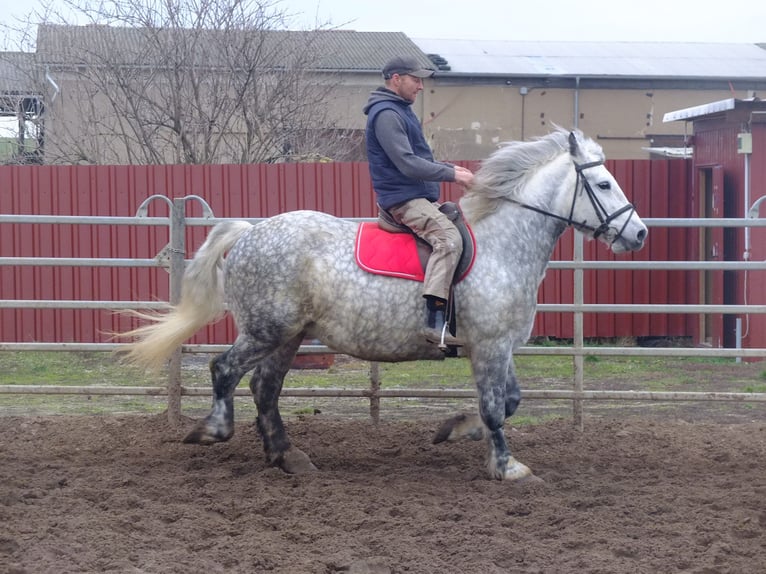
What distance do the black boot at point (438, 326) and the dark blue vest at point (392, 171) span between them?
633mm

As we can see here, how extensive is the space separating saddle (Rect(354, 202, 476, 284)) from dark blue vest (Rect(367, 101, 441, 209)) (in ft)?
0.54

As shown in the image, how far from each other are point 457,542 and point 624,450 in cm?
245

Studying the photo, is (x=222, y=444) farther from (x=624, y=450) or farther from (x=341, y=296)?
(x=624, y=450)

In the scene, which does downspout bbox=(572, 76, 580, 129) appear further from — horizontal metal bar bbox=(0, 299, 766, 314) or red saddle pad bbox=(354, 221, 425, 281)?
red saddle pad bbox=(354, 221, 425, 281)

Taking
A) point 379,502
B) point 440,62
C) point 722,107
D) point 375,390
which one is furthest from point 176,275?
point 440,62

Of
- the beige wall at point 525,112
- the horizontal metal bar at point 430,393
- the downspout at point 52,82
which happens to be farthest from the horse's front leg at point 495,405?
the beige wall at point 525,112

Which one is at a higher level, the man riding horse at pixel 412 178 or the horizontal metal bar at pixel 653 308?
the man riding horse at pixel 412 178

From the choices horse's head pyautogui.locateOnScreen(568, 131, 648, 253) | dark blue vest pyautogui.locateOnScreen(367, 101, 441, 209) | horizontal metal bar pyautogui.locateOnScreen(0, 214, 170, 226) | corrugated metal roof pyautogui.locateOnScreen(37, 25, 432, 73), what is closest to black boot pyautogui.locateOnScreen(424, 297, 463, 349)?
dark blue vest pyautogui.locateOnScreen(367, 101, 441, 209)

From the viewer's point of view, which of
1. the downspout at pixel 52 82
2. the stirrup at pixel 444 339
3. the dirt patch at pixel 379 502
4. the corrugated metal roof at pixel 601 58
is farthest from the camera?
the corrugated metal roof at pixel 601 58

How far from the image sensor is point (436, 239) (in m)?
5.71

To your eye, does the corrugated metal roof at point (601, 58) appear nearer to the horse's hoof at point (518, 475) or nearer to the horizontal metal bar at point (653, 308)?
the horizontal metal bar at point (653, 308)

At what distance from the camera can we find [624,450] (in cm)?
677

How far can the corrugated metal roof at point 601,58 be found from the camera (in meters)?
22.3

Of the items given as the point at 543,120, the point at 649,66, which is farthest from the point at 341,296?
the point at 649,66
